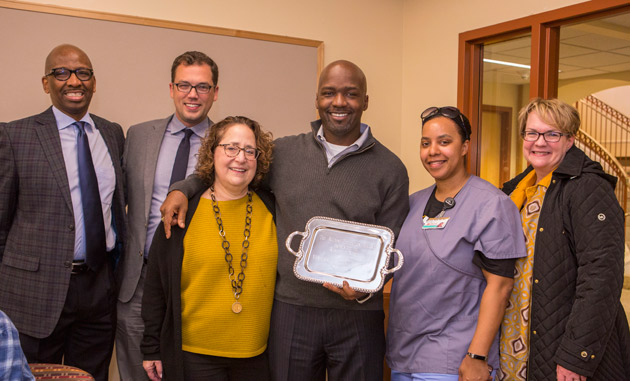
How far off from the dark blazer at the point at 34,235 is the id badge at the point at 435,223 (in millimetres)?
1442

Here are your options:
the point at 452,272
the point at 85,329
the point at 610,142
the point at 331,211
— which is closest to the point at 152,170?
the point at 85,329

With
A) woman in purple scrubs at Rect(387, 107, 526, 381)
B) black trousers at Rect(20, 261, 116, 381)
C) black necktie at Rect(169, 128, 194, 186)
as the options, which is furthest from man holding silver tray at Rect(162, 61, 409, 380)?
black trousers at Rect(20, 261, 116, 381)

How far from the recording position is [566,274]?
182cm

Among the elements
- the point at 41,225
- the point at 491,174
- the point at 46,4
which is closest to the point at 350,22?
the point at 491,174

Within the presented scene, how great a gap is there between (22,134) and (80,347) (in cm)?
95

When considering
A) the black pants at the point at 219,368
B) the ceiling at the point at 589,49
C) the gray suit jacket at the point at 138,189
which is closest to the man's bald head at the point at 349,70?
the gray suit jacket at the point at 138,189

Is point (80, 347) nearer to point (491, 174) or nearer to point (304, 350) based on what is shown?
point (304, 350)

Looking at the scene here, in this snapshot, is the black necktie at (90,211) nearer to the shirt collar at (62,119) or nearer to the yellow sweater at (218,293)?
the shirt collar at (62,119)

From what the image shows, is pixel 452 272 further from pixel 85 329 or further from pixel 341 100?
pixel 85 329

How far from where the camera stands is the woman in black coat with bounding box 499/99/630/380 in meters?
1.75

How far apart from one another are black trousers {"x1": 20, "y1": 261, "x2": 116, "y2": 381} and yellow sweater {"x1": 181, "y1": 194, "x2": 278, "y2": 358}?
1.90 feet

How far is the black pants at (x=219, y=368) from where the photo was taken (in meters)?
1.90

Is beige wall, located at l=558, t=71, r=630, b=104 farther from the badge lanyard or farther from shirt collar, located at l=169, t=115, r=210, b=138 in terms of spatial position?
shirt collar, located at l=169, t=115, r=210, b=138

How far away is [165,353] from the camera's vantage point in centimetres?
188
